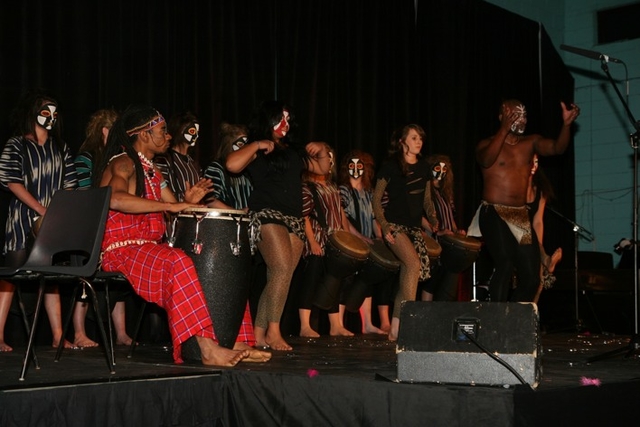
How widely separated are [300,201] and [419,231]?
175cm

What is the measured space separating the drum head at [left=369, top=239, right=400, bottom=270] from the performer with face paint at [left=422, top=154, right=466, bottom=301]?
492mm

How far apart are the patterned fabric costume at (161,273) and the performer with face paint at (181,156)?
70.1 inches

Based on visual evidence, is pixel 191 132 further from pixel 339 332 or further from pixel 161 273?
pixel 161 273

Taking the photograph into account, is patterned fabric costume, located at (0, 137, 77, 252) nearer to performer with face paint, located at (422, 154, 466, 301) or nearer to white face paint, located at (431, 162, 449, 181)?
performer with face paint, located at (422, 154, 466, 301)

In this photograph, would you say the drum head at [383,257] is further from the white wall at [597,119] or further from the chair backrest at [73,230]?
the white wall at [597,119]

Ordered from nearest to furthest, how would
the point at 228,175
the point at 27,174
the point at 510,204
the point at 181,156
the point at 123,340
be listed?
the point at 27,174 → the point at 123,340 → the point at 510,204 → the point at 181,156 → the point at 228,175

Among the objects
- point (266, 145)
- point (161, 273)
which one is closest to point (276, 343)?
point (266, 145)

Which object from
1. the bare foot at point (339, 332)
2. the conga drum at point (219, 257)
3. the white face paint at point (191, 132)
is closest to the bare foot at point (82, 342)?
the conga drum at point (219, 257)

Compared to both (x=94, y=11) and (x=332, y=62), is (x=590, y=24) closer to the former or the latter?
(x=332, y=62)

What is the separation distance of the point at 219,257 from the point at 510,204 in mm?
2588

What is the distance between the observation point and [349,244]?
7.07 metres

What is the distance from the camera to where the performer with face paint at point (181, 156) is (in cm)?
625

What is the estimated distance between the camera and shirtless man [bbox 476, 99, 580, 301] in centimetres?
621

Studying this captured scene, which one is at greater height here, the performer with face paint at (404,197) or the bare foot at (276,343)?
the performer with face paint at (404,197)
